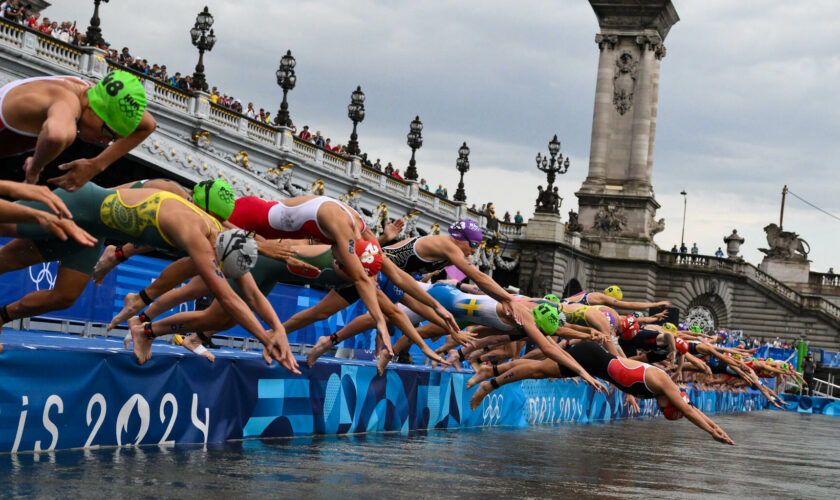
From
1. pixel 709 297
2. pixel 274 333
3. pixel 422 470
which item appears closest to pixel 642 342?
pixel 422 470

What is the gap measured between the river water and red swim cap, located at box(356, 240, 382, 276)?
1682 mm

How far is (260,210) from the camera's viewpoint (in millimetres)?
10977

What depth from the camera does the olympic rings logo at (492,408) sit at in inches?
607

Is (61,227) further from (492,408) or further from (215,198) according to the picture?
(492,408)

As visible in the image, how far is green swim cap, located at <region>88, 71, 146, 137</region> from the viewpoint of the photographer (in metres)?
7.46

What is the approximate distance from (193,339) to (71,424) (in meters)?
2.14

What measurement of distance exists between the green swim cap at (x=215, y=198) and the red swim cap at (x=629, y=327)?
10.5 metres

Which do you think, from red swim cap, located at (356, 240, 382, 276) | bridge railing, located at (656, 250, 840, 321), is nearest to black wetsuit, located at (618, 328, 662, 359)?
red swim cap, located at (356, 240, 382, 276)

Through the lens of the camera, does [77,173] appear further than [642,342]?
No

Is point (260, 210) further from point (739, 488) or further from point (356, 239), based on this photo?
point (739, 488)

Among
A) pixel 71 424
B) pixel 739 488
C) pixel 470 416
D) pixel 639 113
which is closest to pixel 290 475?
pixel 71 424

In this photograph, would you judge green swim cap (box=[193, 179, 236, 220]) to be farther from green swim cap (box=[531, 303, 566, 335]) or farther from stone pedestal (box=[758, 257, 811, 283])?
stone pedestal (box=[758, 257, 811, 283])

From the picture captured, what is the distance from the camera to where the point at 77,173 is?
298 inches

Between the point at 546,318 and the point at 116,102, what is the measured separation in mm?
7443
